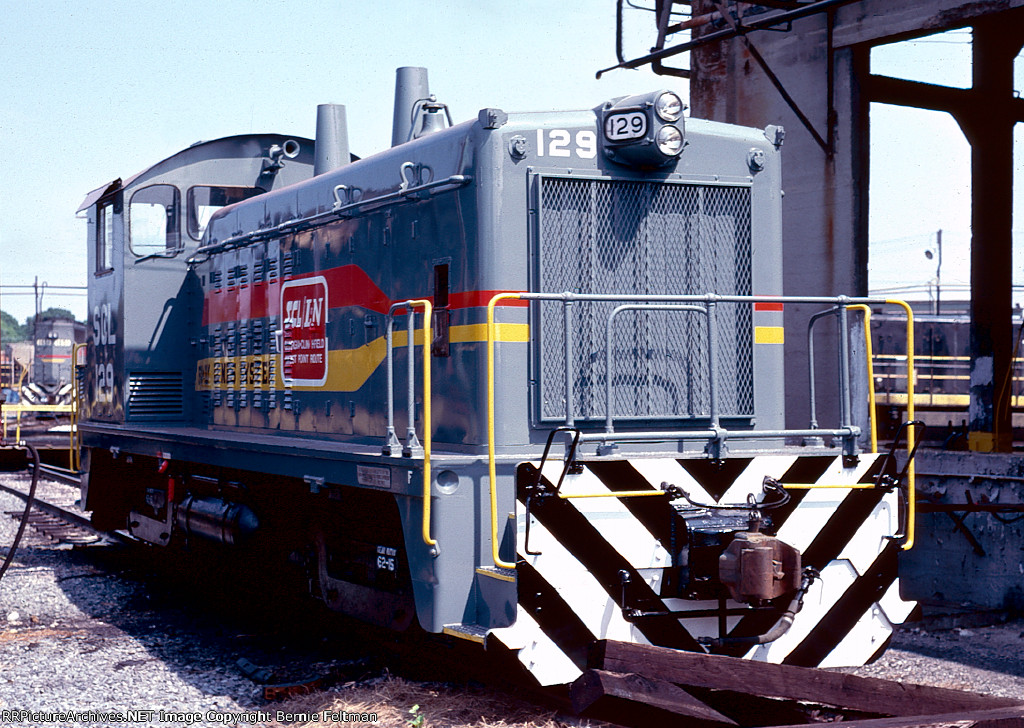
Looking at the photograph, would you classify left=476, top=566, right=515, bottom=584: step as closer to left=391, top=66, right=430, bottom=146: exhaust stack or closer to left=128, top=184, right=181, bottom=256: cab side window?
left=391, top=66, right=430, bottom=146: exhaust stack

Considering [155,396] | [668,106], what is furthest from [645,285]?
[155,396]

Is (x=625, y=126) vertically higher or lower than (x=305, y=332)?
higher

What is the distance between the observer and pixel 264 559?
685 centimetres

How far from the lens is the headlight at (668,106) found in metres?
5.07

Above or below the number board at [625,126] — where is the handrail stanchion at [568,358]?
below

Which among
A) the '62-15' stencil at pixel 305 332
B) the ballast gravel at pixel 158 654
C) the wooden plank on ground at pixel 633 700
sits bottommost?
the ballast gravel at pixel 158 654

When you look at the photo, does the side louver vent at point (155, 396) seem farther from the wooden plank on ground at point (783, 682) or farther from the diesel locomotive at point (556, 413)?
the wooden plank on ground at point (783, 682)

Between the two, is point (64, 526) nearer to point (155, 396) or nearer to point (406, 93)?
point (155, 396)

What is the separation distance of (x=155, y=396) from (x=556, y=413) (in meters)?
Answer: 4.53

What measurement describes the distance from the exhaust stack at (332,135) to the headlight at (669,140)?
3.33m

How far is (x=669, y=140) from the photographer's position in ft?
17.0

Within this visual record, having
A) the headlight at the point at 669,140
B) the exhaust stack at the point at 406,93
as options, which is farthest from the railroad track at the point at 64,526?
the headlight at the point at 669,140

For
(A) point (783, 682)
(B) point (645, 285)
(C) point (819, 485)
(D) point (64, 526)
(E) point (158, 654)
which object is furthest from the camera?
(D) point (64, 526)

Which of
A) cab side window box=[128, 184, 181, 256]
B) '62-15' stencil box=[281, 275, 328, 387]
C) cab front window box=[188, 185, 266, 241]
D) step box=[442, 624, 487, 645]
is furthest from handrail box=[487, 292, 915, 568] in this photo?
cab side window box=[128, 184, 181, 256]
